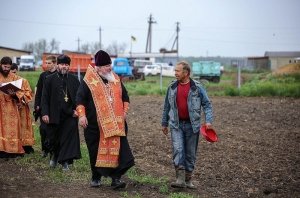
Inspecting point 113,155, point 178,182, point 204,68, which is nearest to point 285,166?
point 178,182

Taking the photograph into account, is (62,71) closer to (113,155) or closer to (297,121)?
(113,155)

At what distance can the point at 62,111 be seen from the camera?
8.29 meters

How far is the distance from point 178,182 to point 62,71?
2675mm

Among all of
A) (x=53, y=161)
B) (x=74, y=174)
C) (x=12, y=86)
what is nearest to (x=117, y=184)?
(x=74, y=174)

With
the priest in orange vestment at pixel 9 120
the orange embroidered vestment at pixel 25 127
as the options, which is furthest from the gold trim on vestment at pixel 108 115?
the orange embroidered vestment at pixel 25 127

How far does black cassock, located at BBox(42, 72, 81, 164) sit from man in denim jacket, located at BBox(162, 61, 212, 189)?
1872 millimetres

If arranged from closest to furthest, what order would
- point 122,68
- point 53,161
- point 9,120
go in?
1. point 53,161
2. point 9,120
3. point 122,68

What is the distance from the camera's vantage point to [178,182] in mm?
7043

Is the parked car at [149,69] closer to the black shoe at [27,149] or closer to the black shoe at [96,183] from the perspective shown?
the black shoe at [27,149]

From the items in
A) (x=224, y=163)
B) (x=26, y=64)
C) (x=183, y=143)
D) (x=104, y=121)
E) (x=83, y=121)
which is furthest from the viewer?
(x=26, y=64)

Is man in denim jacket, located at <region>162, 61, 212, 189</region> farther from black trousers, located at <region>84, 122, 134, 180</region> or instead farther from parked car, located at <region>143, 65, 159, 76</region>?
parked car, located at <region>143, 65, 159, 76</region>

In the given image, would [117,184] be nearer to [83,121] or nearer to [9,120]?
[83,121]

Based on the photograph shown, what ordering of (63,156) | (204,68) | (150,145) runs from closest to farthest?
(63,156) → (150,145) → (204,68)

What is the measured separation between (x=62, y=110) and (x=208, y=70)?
1155 inches
